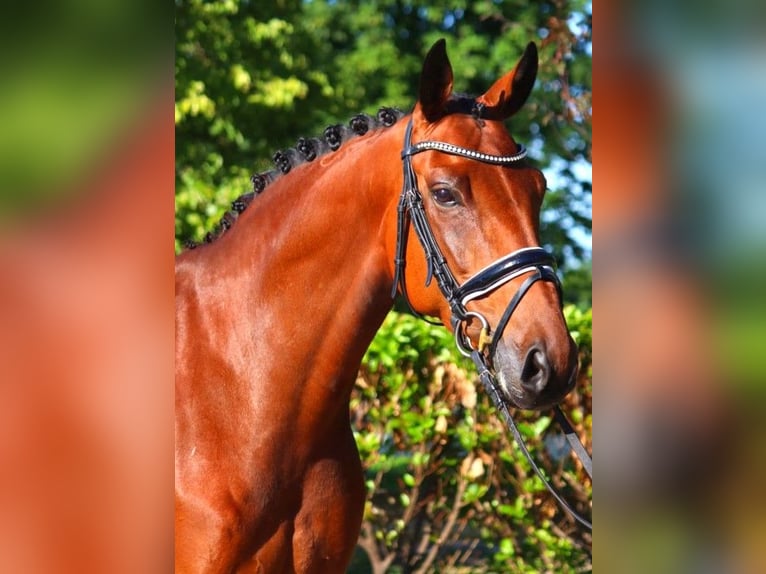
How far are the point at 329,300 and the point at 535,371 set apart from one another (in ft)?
2.09

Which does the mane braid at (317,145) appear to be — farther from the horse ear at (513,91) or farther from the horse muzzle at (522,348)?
the horse muzzle at (522,348)

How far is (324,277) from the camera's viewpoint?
7.96 feet

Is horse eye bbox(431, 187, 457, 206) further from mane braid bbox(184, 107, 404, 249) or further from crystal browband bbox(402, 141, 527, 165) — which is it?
mane braid bbox(184, 107, 404, 249)

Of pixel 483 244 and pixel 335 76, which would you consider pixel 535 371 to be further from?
pixel 335 76

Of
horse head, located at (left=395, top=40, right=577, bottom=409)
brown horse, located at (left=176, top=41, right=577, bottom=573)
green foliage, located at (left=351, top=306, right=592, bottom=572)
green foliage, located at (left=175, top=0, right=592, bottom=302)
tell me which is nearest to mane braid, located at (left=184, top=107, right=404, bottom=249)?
brown horse, located at (left=176, top=41, right=577, bottom=573)

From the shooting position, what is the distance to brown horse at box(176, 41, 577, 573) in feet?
7.28
